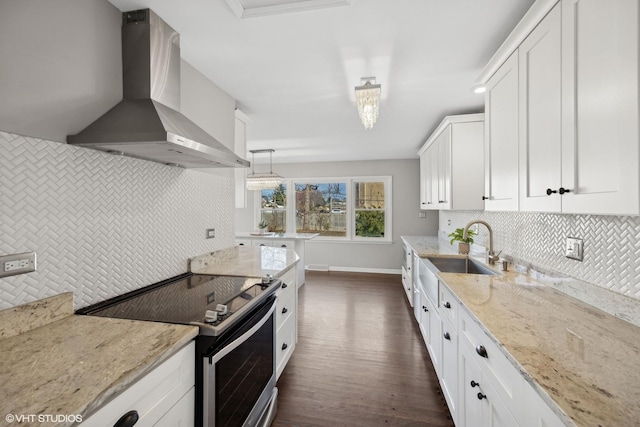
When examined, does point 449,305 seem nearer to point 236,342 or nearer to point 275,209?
point 236,342

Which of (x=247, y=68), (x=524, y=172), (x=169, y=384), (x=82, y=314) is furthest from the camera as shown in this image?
(x=247, y=68)

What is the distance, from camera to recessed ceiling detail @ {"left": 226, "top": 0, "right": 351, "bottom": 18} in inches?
55.0

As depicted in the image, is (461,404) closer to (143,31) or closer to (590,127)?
(590,127)

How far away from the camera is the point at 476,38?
1668 millimetres

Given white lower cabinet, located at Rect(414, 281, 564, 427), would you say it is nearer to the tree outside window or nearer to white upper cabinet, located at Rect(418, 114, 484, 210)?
white upper cabinet, located at Rect(418, 114, 484, 210)

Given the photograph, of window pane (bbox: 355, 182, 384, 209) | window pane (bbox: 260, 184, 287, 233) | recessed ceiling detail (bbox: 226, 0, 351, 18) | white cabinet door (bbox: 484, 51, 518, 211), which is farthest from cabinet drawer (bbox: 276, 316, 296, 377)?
window pane (bbox: 260, 184, 287, 233)

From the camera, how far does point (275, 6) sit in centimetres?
143

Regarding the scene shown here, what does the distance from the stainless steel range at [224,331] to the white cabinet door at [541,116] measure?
1503mm

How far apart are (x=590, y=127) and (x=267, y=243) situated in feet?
14.2

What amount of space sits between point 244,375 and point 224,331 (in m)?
0.39

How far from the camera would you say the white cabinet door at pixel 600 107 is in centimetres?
82

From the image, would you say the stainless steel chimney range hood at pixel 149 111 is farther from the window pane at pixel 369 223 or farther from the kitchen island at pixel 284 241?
the window pane at pixel 369 223

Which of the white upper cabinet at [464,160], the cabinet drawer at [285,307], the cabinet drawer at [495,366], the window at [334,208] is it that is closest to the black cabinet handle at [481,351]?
the cabinet drawer at [495,366]

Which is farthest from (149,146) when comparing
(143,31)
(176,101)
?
(143,31)
